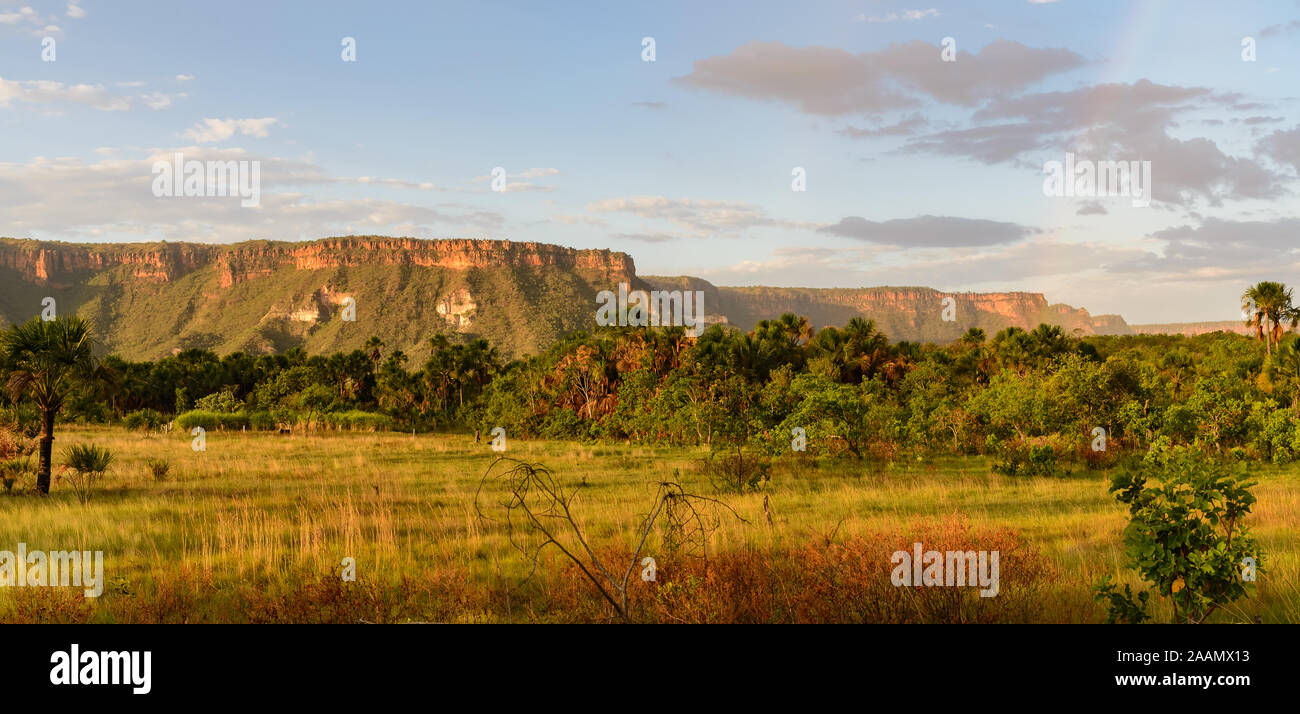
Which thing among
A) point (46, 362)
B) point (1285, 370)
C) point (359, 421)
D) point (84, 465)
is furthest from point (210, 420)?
point (1285, 370)

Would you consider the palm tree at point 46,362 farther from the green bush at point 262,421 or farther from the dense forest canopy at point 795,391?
the green bush at point 262,421

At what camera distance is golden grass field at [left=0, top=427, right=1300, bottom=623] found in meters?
7.08

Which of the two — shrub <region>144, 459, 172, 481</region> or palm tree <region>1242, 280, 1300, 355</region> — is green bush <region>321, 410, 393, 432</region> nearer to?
shrub <region>144, 459, 172, 481</region>

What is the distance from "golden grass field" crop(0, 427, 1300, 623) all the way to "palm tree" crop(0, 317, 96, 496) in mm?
2146

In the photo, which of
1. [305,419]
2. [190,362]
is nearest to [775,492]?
[305,419]

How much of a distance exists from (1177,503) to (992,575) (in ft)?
7.04

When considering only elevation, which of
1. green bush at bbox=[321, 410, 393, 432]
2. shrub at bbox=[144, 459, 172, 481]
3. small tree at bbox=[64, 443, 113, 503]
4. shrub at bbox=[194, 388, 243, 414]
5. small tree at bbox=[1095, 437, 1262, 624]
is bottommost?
green bush at bbox=[321, 410, 393, 432]

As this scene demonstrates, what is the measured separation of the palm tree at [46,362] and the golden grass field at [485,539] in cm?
215

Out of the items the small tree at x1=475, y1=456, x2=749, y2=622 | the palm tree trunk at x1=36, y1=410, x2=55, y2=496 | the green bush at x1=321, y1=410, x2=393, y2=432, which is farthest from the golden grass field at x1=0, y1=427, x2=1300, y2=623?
the green bush at x1=321, y1=410, x2=393, y2=432

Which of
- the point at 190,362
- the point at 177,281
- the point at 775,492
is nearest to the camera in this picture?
the point at 775,492

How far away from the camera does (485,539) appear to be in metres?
11.7
